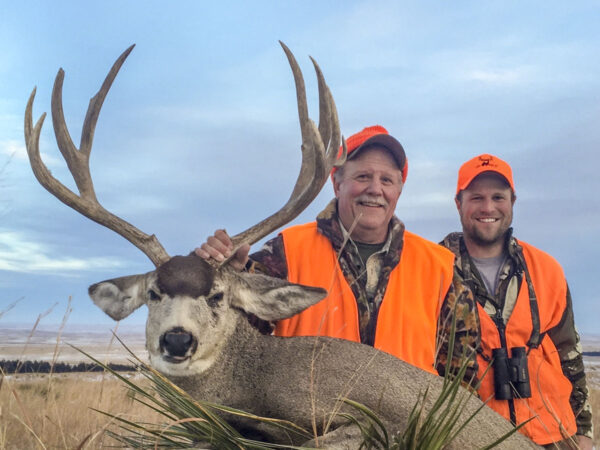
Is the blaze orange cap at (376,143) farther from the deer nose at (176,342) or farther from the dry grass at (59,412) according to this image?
the dry grass at (59,412)

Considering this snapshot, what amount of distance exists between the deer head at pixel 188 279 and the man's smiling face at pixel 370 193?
64 centimetres

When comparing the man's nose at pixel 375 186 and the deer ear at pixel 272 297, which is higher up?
the man's nose at pixel 375 186

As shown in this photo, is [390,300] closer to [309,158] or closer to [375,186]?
[375,186]

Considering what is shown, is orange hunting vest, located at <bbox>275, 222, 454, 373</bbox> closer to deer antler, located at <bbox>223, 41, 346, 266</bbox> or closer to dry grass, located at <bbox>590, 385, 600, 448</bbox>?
deer antler, located at <bbox>223, 41, 346, 266</bbox>

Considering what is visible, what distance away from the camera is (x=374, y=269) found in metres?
5.18

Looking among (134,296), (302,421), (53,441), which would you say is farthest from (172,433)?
(53,441)

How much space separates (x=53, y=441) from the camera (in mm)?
5777

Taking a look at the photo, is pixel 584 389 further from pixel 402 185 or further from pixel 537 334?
pixel 402 185

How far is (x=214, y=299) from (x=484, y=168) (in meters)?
4.15

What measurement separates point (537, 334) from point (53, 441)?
487 centimetres

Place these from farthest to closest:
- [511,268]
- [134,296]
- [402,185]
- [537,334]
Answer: [511,268], [537,334], [402,185], [134,296]

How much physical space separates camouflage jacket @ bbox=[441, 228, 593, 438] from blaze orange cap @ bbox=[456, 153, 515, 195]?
930 mm

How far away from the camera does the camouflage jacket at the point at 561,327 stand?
613cm

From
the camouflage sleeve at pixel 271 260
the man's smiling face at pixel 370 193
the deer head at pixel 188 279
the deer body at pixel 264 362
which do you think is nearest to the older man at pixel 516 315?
the man's smiling face at pixel 370 193
